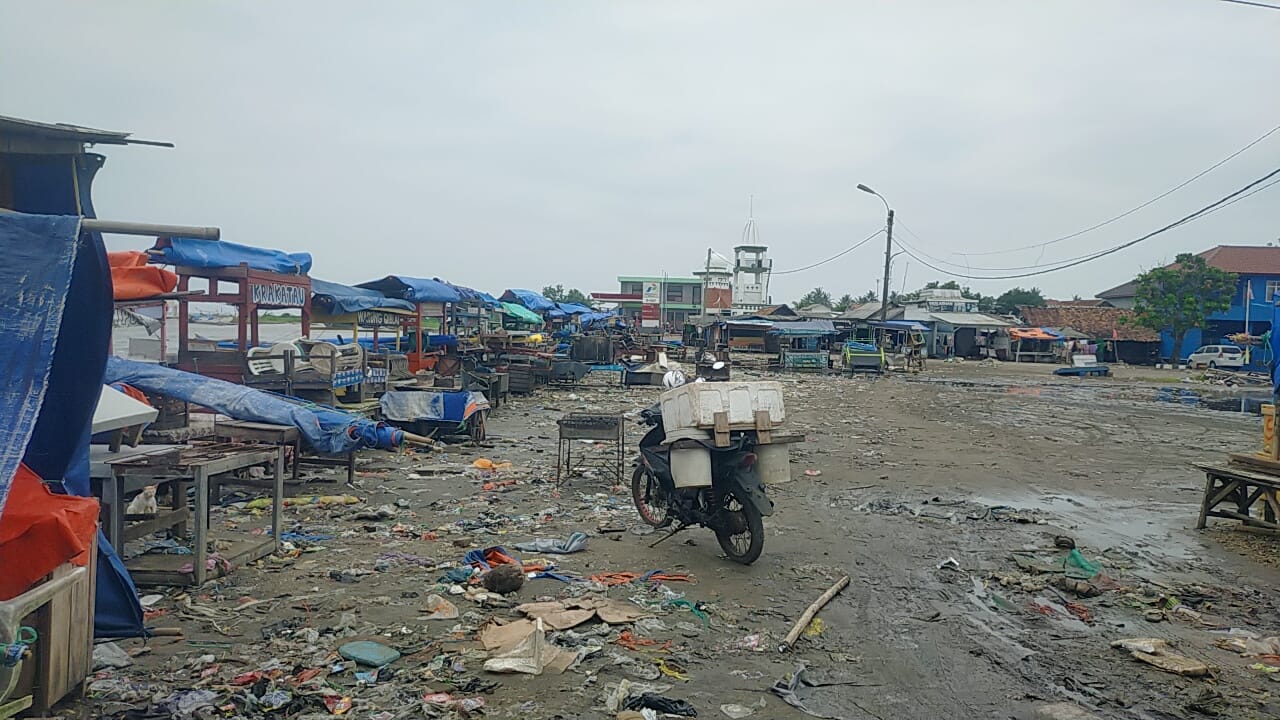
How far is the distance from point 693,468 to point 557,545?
1415 millimetres

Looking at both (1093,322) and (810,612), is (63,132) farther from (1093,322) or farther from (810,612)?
(1093,322)

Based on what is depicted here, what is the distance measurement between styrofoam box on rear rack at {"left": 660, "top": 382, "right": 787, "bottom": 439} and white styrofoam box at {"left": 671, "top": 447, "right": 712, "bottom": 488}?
0.60ft

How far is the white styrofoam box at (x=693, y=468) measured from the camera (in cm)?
634

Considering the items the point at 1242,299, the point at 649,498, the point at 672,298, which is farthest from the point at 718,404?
the point at 672,298

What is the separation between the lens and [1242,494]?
323 inches

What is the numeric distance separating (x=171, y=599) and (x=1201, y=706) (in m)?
6.07

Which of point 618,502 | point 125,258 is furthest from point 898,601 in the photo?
point 125,258

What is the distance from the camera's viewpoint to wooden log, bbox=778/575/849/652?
15.7ft

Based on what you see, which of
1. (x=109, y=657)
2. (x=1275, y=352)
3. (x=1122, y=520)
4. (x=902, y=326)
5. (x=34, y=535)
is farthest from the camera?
(x=902, y=326)

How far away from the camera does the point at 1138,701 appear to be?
4148 millimetres

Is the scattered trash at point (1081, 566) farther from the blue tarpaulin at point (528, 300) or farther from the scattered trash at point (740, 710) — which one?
the blue tarpaulin at point (528, 300)

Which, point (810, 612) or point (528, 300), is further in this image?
point (528, 300)

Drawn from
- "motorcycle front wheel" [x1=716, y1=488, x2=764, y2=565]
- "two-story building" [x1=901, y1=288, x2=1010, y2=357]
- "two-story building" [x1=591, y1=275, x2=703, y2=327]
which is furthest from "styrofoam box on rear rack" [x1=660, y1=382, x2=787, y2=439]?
"two-story building" [x1=591, y1=275, x2=703, y2=327]

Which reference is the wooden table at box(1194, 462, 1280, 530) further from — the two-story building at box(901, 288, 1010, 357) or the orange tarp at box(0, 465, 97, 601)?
the two-story building at box(901, 288, 1010, 357)
